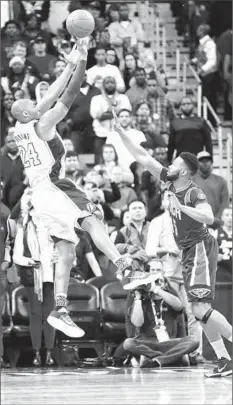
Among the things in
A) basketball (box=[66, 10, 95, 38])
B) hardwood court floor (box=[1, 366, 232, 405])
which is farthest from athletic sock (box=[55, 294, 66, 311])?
basketball (box=[66, 10, 95, 38])

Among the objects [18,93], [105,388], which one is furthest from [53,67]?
[105,388]

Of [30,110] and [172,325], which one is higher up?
[30,110]

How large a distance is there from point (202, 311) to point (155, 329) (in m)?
1.72

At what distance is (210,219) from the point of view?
36.7 ft

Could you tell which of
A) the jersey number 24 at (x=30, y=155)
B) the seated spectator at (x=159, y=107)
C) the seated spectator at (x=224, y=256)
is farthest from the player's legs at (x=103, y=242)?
the seated spectator at (x=159, y=107)

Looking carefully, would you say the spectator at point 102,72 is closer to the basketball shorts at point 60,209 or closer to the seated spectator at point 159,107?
the seated spectator at point 159,107

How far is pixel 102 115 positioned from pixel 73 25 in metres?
6.33

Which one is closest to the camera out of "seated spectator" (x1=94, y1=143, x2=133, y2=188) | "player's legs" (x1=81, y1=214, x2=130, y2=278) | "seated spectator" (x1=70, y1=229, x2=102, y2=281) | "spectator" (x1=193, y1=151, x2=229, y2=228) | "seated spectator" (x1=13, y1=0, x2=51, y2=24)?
"player's legs" (x1=81, y1=214, x2=130, y2=278)

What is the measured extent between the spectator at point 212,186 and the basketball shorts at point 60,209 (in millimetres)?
5069

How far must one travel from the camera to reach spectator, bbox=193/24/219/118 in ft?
66.8

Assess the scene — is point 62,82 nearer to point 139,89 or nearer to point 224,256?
point 224,256

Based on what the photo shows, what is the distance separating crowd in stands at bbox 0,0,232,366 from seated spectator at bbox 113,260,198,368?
0.02 m

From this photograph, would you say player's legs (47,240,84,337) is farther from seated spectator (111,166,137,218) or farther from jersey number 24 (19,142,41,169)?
seated spectator (111,166,137,218)

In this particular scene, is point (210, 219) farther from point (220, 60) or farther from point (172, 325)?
point (220, 60)
